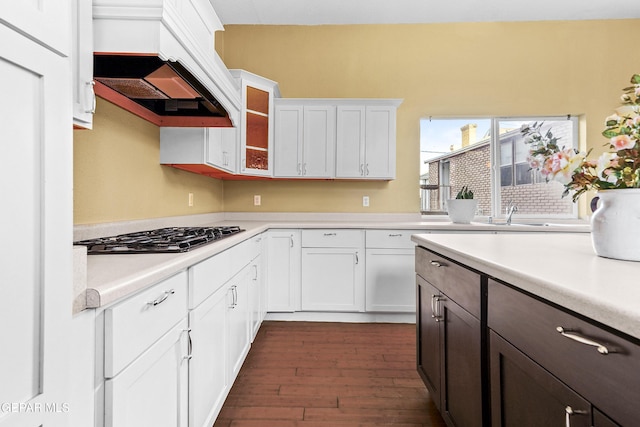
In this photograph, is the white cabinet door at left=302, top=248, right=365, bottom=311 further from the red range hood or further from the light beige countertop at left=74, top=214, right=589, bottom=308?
the red range hood

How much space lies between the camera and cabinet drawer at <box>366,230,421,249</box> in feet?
10.0

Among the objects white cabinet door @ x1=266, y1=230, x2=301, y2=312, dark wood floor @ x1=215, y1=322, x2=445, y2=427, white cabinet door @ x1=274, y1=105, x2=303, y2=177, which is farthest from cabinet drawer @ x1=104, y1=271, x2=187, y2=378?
white cabinet door @ x1=274, y1=105, x2=303, y2=177

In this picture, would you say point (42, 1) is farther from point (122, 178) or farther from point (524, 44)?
point (524, 44)

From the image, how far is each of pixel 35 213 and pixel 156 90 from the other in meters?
1.26

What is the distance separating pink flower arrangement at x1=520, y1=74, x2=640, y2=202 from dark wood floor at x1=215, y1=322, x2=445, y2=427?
131 centimetres

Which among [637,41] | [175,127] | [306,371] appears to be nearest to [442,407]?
[306,371]

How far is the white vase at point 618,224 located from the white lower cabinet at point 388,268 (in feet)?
6.59

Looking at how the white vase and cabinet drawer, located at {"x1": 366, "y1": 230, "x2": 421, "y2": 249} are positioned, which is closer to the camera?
the white vase

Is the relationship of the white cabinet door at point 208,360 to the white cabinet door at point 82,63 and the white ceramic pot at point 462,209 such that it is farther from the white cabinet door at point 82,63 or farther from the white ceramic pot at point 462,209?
the white ceramic pot at point 462,209

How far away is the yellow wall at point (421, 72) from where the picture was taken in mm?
3617

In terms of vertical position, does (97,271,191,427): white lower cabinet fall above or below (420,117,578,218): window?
below

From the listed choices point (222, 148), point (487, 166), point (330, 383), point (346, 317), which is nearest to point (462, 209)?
point (487, 166)

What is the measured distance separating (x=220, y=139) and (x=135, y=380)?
6.89ft

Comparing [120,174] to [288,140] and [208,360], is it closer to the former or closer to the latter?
[208,360]
